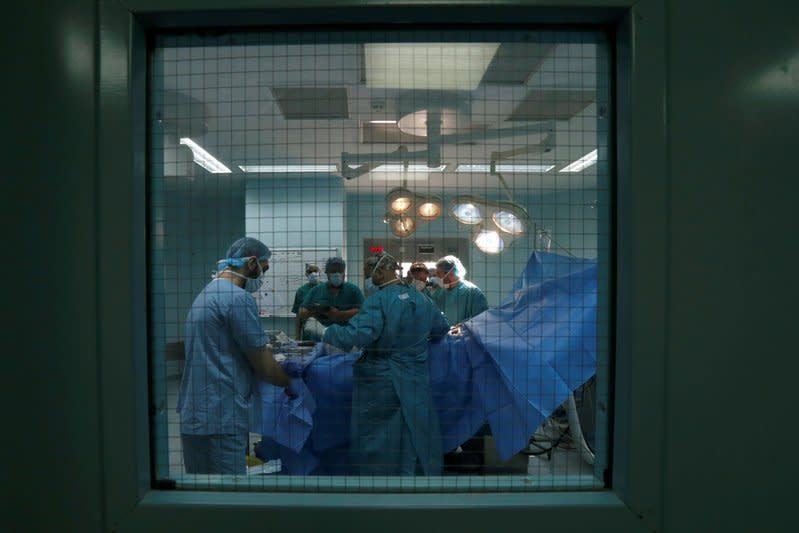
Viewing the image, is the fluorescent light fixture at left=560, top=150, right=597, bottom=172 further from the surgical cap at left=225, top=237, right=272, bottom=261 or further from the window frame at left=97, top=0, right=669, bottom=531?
the surgical cap at left=225, top=237, right=272, bottom=261

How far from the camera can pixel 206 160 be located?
1061mm

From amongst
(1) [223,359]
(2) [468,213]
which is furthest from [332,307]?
(2) [468,213]

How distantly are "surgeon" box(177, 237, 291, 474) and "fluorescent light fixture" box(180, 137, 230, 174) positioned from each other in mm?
429

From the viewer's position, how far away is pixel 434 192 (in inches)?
52.9

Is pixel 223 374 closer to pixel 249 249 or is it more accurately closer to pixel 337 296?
pixel 249 249

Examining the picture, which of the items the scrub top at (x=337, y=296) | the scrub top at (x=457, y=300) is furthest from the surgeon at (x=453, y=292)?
the scrub top at (x=337, y=296)

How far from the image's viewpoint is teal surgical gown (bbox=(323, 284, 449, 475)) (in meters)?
1.66

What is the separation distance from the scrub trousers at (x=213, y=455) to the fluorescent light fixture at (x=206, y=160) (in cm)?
76

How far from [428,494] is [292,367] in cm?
108

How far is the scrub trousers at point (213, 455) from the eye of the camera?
4.36ft

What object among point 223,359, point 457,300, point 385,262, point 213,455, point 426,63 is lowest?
point 213,455

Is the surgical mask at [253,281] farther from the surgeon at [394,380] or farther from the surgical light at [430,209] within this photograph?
the surgical light at [430,209]

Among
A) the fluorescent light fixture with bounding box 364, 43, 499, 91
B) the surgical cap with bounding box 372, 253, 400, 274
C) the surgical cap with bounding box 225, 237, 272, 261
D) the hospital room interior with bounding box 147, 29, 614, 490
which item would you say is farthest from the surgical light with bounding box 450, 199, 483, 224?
the surgical cap with bounding box 225, 237, 272, 261
